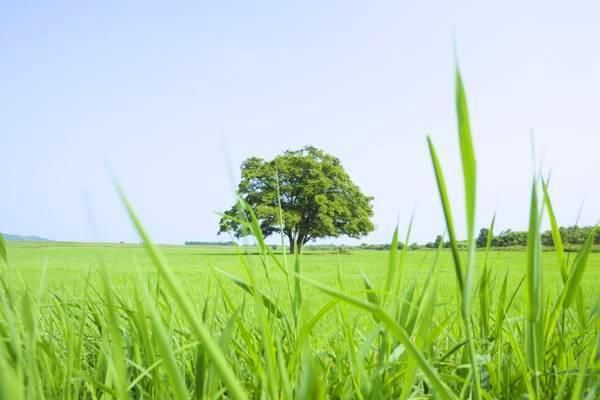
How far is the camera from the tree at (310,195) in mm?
36000

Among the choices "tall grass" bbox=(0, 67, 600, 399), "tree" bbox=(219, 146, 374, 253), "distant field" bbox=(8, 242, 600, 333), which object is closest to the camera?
"tall grass" bbox=(0, 67, 600, 399)

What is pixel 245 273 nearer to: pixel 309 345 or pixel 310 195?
pixel 309 345

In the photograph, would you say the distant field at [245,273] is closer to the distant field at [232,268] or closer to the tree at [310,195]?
the distant field at [232,268]

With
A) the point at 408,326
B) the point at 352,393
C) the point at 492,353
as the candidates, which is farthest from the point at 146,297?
the point at 492,353

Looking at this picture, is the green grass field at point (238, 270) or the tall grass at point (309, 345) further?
the green grass field at point (238, 270)

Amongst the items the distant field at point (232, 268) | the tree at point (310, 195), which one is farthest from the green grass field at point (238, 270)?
the tree at point (310, 195)

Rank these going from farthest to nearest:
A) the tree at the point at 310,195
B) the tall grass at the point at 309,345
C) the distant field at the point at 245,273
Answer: the tree at the point at 310,195 < the distant field at the point at 245,273 < the tall grass at the point at 309,345

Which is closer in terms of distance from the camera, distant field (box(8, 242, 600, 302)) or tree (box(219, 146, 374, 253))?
distant field (box(8, 242, 600, 302))

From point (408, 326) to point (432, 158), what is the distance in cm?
56

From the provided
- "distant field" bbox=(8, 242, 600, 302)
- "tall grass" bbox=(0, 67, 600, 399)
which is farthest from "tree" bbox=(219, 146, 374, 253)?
"tall grass" bbox=(0, 67, 600, 399)

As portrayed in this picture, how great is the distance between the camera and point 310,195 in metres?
36.4

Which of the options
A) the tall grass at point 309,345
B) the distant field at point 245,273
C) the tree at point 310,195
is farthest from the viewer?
the tree at point 310,195

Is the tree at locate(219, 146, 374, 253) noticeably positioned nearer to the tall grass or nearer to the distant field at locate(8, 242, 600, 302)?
the distant field at locate(8, 242, 600, 302)

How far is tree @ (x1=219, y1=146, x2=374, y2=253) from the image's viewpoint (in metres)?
36.0
